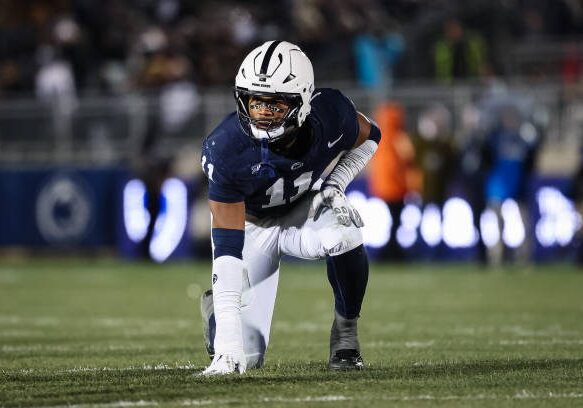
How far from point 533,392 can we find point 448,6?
1439 centimetres

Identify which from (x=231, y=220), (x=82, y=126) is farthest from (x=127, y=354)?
(x=82, y=126)

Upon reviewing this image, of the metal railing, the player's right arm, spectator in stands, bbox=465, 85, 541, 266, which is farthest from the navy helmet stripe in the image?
the metal railing

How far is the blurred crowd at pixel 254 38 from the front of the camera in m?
17.5

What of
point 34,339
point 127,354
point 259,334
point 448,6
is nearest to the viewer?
point 259,334

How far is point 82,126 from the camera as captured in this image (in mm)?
17484

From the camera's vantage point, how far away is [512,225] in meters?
15.3

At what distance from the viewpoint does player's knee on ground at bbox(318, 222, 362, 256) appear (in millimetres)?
6141

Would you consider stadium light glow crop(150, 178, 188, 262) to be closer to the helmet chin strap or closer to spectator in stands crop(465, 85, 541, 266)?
spectator in stands crop(465, 85, 541, 266)

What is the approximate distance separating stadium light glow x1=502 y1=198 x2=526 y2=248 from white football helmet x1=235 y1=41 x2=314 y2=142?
913 centimetres

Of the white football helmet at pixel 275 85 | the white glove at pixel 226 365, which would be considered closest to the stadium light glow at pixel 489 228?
the white football helmet at pixel 275 85

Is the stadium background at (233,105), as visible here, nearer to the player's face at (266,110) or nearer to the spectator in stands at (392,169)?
the spectator in stands at (392,169)

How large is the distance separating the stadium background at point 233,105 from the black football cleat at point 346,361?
882 centimetres

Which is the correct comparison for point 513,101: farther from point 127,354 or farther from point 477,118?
point 127,354

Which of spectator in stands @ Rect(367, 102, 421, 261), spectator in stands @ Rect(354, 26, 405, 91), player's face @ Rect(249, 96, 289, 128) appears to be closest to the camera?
player's face @ Rect(249, 96, 289, 128)
